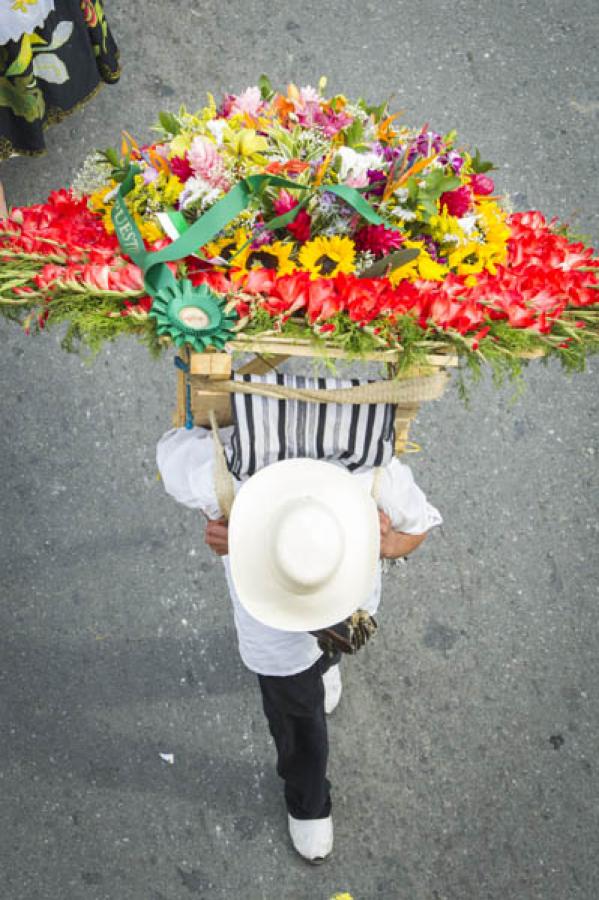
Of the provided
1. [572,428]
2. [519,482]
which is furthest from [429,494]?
[572,428]

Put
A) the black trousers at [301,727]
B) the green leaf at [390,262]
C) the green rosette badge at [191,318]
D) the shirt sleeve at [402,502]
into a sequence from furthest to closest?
the black trousers at [301,727] → the shirt sleeve at [402,502] → the green leaf at [390,262] → the green rosette badge at [191,318]

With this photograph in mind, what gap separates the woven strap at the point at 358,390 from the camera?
1.73 meters

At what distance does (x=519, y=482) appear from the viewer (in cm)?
334

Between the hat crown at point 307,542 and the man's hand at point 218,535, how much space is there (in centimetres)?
26

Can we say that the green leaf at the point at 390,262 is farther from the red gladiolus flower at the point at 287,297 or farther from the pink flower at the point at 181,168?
the pink flower at the point at 181,168

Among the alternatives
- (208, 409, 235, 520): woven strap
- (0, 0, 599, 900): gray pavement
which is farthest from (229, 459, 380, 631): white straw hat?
(0, 0, 599, 900): gray pavement

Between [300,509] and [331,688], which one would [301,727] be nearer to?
[331,688]

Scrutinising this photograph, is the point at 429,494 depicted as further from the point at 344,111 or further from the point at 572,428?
the point at 344,111

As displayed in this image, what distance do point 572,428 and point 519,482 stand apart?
1.20 ft

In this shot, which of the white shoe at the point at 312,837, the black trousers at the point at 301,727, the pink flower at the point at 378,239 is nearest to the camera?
the pink flower at the point at 378,239

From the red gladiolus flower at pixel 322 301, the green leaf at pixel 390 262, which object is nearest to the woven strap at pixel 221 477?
the red gladiolus flower at pixel 322 301

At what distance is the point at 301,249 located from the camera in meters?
1.78

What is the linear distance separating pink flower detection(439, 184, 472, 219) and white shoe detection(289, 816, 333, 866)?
82.5 inches

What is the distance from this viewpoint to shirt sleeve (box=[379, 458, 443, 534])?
203 centimetres
